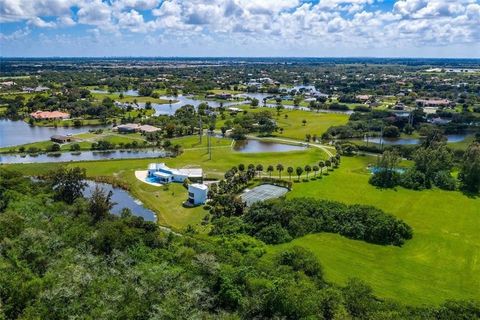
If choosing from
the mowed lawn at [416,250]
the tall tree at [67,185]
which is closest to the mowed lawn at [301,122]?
the mowed lawn at [416,250]

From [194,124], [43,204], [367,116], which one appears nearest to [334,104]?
[367,116]

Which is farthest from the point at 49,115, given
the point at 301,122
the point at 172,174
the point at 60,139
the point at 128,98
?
the point at 301,122

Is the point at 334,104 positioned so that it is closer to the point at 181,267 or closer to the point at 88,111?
the point at 88,111

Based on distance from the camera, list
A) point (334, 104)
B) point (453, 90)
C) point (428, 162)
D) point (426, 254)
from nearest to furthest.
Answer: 1. point (426, 254)
2. point (428, 162)
3. point (334, 104)
4. point (453, 90)

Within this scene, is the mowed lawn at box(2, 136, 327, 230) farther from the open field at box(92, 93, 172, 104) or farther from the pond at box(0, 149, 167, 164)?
the open field at box(92, 93, 172, 104)

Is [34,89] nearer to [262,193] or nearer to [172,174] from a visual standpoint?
[172,174]

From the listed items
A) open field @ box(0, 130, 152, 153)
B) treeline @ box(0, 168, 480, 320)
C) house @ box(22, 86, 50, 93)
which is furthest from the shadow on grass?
house @ box(22, 86, 50, 93)
